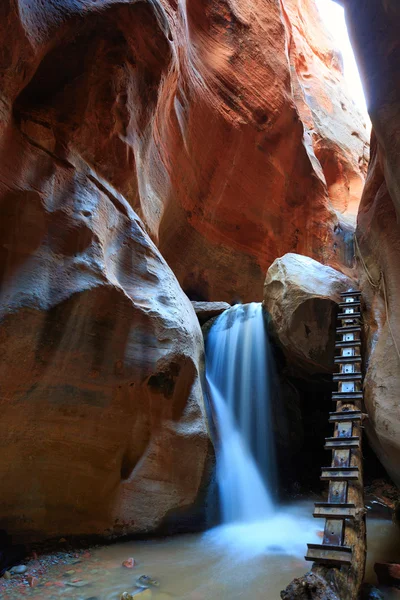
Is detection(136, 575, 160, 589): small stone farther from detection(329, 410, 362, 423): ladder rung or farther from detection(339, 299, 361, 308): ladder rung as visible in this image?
detection(339, 299, 361, 308): ladder rung

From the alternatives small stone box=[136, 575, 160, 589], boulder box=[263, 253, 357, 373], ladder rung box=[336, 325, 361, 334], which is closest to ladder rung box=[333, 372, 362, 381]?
ladder rung box=[336, 325, 361, 334]

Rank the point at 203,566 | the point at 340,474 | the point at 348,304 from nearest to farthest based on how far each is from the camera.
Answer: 1. the point at 340,474
2. the point at 203,566
3. the point at 348,304

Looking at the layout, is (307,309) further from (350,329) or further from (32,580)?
(32,580)

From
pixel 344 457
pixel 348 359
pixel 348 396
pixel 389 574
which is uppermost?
pixel 348 359

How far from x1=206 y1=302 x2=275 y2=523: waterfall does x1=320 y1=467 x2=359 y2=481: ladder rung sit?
6.80 feet

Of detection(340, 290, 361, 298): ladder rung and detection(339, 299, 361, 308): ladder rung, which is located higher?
detection(340, 290, 361, 298): ladder rung

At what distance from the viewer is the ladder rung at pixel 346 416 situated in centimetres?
418

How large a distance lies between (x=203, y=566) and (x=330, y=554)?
1.38 metres

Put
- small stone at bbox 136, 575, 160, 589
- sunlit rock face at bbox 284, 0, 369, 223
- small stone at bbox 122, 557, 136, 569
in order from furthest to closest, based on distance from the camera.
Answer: sunlit rock face at bbox 284, 0, 369, 223, small stone at bbox 122, 557, 136, 569, small stone at bbox 136, 575, 160, 589

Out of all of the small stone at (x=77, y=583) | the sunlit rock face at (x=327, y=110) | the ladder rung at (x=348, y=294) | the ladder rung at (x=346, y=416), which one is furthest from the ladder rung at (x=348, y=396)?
the sunlit rock face at (x=327, y=110)

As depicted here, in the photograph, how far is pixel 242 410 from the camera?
275 inches

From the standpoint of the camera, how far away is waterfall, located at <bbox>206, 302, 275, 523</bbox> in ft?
18.5

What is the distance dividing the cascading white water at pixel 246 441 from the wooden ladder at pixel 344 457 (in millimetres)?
1062

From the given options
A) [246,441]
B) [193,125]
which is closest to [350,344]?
[246,441]
